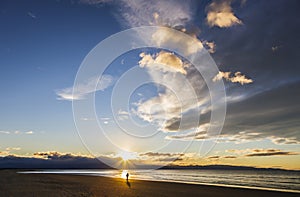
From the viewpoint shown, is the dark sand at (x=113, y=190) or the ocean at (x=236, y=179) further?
the ocean at (x=236, y=179)

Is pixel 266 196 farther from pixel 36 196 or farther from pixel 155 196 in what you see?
pixel 36 196

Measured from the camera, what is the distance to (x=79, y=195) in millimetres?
26328

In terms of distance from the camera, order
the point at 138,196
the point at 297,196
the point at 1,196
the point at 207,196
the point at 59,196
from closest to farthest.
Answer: the point at 1,196 → the point at 59,196 → the point at 138,196 → the point at 207,196 → the point at 297,196

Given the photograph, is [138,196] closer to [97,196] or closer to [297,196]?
[97,196]

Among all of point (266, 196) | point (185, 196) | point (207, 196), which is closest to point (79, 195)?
point (185, 196)

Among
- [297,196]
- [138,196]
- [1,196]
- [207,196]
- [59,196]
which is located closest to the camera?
[1,196]

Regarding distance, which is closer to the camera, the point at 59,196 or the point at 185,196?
the point at 59,196

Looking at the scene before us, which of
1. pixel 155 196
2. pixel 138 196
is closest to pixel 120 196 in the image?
pixel 138 196

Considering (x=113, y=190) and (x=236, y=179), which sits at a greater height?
(x=236, y=179)

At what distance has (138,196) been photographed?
88.2 feet

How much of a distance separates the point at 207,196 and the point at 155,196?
6.13 meters

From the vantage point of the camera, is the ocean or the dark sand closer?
the dark sand

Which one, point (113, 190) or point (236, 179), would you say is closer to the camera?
point (113, 190)

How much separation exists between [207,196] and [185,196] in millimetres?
2914
